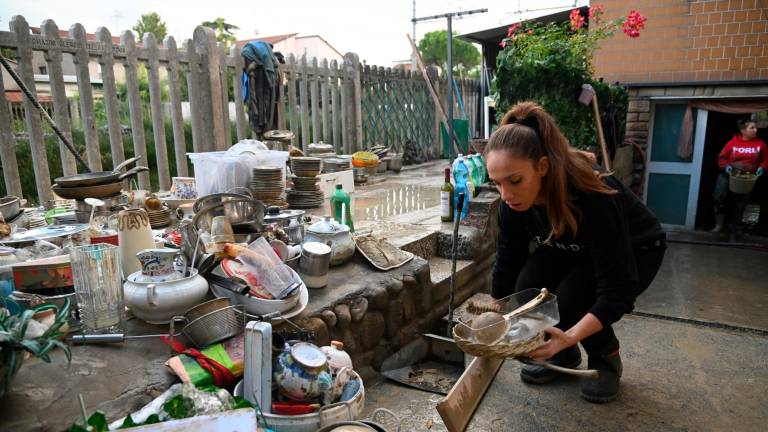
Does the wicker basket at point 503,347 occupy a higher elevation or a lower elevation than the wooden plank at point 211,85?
lower

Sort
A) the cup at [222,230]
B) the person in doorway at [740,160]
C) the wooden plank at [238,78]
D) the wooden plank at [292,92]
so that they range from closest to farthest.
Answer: the cup at [222,230]
the wooden plank at [238,78]
the wooden plank at [292,92]
the person in doorway at [740,160]

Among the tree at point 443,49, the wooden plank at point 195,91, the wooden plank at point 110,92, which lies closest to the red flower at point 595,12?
the wooden plank at point 195,91

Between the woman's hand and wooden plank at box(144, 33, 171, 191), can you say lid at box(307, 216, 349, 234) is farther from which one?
wooden plank at box(144, 33, 171, 191)

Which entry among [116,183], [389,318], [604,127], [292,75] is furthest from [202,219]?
[604,127]

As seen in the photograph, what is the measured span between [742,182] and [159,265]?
8726mm

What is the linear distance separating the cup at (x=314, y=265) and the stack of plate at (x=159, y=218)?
5.21 ft

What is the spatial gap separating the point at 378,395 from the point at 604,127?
5.59 metres

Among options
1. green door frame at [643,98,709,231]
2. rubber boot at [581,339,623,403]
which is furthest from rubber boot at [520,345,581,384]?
green door frame at [643,98,709,231]

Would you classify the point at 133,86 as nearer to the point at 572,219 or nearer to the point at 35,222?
the point at 35,222

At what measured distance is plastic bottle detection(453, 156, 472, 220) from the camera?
4523 mm

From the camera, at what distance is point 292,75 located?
277 inches

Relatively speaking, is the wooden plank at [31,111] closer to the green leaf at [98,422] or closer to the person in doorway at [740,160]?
the green leaf at [98,422]

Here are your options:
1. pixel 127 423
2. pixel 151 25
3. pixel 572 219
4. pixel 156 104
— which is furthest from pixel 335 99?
pixel 151 25

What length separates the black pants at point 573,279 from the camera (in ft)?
8.09
